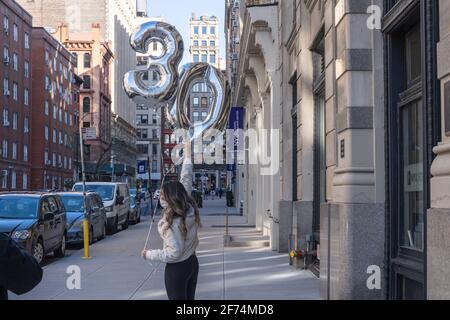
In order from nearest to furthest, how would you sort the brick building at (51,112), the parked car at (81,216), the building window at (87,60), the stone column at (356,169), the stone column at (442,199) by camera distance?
A: the stone column at (442,199) → the stone column at (356,169) → the parked car at (81,216) → the brick building at (51,112) → the building window at (87,60)

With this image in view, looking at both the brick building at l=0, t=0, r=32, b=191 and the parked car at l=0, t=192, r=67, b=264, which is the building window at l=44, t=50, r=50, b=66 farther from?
the parked car at l=0, t=192, r=67, b=264

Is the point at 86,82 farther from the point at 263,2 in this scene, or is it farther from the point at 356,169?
the point at 356,169

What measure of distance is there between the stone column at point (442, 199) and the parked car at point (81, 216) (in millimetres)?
13339

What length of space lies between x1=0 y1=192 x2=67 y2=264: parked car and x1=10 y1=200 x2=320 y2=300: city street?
1.36ft

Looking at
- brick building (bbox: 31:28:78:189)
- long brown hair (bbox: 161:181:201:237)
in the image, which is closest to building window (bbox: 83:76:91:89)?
brick building (bbox: 31:28:78:189)

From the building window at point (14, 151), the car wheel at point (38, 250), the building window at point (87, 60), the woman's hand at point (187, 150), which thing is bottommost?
the car wheel at point (38, 250)

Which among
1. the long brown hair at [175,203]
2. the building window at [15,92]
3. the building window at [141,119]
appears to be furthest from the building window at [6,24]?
the building window at [141,119]

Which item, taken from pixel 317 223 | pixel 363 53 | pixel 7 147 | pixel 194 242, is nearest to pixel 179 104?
pixel 317 223

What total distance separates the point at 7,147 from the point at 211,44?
134ft

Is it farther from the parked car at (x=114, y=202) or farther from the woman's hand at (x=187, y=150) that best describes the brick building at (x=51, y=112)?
the woman's hand at (x=187, y=150)

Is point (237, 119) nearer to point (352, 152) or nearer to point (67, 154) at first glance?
point (352, 152)

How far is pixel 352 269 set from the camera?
24.2ft

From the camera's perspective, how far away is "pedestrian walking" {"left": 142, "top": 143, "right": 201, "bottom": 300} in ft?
17.8

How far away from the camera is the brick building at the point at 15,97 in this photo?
186 feet
